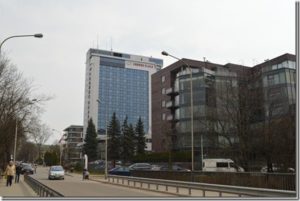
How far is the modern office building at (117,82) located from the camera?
71.9m

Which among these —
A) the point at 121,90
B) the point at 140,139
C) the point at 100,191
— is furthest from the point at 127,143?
the point at 100,191

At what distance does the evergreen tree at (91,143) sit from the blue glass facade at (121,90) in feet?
7.26

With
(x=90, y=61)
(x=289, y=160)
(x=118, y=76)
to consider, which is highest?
(x=90, y=61)

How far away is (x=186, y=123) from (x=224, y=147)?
3794 cm

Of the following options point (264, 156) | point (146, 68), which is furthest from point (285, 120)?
point (146, 68)

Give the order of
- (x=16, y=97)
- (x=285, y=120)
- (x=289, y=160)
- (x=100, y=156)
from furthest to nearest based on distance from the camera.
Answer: (x=100, y=156), (x=16, y=97), (x=285, y=120), (x=289, y=160)

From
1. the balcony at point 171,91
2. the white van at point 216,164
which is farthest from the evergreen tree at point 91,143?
the white van at point 216,164

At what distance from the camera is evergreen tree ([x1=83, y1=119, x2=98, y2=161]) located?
100 metres

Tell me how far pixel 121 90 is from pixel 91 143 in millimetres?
35485

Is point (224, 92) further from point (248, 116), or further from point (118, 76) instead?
point (118, 76)

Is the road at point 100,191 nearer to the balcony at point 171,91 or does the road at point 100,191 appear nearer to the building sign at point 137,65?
the building sign at point 137,65

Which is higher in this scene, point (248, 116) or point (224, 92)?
point (224, 92)

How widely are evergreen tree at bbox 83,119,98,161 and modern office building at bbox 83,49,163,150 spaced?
7.55 feet

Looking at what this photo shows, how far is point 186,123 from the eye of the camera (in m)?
79.8
